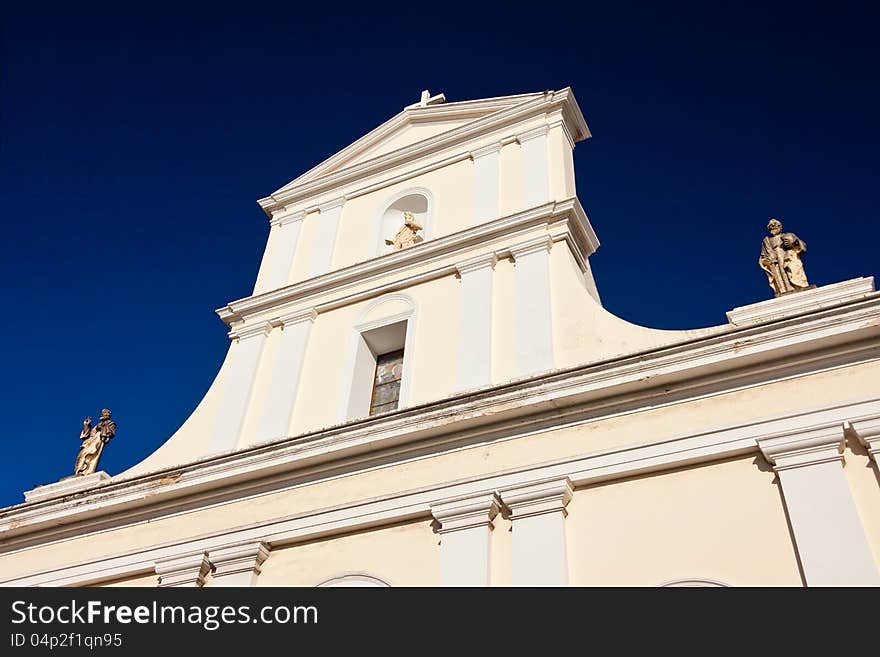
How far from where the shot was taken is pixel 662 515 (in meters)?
8.49

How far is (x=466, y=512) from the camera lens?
30.1 feet

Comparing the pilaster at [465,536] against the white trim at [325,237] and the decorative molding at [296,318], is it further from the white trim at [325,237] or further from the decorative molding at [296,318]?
the white trim at [325,237]

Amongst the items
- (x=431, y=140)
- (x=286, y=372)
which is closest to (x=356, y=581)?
(x=286, y=372)

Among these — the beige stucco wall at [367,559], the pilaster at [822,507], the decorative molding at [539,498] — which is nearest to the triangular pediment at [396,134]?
the beige stucco wall at [367,559]

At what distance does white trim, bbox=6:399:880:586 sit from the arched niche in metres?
5.52

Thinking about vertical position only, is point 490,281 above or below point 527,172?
below

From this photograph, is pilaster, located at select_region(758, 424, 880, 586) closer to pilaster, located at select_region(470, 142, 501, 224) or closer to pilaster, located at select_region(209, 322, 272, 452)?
pilaster, located at select_region(470, 142, 501, 224)

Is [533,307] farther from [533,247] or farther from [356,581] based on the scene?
[356,581]

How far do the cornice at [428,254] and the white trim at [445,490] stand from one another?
360 cm

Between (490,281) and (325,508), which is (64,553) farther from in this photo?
(490,281)

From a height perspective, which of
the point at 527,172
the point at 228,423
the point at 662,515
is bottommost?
the point at 662,515
